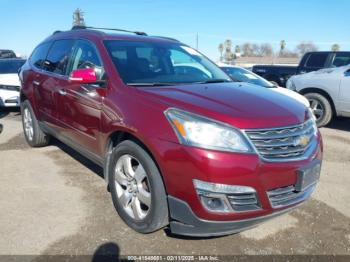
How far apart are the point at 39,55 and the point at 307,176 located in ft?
14.5

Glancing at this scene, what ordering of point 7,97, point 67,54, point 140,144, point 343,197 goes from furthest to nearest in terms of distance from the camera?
point 7,97
point 67,54
point 343,197
point 140,144

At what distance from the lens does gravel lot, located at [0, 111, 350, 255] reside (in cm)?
315

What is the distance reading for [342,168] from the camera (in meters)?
5.41

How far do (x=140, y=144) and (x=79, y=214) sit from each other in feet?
3.78

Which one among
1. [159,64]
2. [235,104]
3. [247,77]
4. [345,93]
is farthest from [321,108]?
Answer: [235,104]

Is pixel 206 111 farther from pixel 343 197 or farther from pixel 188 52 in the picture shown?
pixel 343 197

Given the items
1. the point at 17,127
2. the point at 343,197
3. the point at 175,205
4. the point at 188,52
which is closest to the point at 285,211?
the point at 175,205

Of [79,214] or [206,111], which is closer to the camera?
[206,111]

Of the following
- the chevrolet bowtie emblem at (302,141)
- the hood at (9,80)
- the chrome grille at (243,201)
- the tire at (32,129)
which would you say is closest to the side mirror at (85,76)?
the chrome grille at (243,201)

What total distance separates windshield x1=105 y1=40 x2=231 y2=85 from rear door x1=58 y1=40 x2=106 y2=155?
0.25m

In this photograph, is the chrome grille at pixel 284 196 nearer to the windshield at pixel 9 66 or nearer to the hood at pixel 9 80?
the hood at pixel 9 80

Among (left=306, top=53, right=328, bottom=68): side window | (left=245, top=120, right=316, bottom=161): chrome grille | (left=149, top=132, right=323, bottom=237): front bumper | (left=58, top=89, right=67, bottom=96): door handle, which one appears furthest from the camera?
(left=306, top=53, right=328, bottom=68): side window

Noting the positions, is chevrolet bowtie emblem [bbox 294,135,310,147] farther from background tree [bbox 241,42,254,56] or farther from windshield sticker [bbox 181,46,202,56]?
background tree [bbox 241,42,254,56]

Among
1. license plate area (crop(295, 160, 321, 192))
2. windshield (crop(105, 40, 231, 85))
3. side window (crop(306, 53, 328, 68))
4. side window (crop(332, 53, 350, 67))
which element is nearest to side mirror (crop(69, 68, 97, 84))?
windshield (crop(105, 40, 231, 85))
